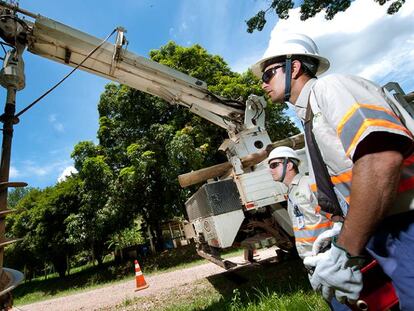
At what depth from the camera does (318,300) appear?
3467 mm

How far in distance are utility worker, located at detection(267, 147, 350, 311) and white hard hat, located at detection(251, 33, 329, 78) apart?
97 centimetres

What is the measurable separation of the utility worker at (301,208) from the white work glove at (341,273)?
4.04 ft

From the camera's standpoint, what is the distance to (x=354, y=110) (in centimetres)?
109

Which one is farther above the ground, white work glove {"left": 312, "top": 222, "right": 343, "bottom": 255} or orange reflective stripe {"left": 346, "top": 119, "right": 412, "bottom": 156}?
orange reflective stripe {"left": 346, "top": 119, "right": 412, "bottom": 156}

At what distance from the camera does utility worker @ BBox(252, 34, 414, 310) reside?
1.00m

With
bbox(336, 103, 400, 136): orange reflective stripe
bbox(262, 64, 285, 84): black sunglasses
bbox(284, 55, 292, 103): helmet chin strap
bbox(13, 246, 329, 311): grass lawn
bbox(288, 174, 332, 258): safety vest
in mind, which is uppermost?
bbox(262, 64, 285, 84): black sunglasses

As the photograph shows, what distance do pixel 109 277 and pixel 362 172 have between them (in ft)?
56.3

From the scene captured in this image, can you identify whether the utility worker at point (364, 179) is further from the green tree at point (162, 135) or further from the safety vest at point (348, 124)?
the green tree at point (162, 135)

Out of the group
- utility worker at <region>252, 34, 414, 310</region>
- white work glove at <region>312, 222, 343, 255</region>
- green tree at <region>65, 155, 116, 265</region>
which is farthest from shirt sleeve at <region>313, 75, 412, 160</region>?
green tree at <region>65, 155, 116, 265</region>

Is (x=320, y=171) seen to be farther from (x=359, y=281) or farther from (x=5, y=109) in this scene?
(x=5, y=109)

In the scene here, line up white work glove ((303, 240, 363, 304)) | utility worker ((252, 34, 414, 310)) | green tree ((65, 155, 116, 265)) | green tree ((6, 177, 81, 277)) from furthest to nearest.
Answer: green tree ((6, 177, 81, 277)), green tree ((65, 155, 116, 265)), white work glove ((303, 240, 363, 304)), utility worker ((252, 34, 414, 310))

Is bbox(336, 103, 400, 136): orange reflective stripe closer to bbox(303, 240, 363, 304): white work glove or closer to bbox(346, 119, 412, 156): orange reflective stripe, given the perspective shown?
bbox(346, 119, 412, 156): orange reflective stripe

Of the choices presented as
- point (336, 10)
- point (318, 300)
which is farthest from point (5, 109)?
point (336, 10)

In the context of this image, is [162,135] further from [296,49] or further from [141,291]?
[296,49]
